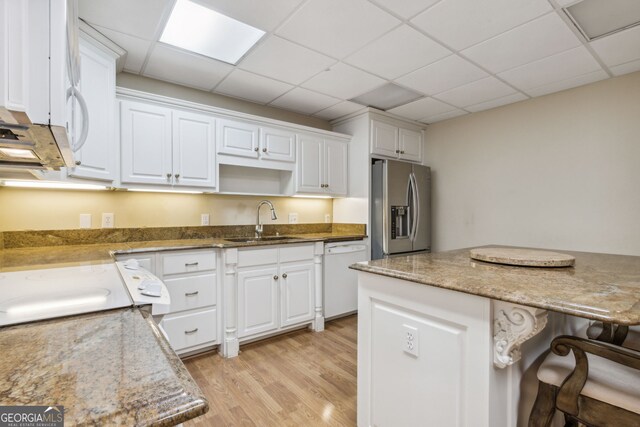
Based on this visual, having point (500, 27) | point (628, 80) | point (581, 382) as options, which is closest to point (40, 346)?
point (581, 382)

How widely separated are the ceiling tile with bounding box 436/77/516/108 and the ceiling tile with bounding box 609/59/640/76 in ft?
2.38

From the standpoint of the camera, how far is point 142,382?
49cm

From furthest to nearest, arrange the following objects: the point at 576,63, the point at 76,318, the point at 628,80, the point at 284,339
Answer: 1. the point at 284,339
2. the point at 628,80
3. the point at 576,63
4. the point at 76,318

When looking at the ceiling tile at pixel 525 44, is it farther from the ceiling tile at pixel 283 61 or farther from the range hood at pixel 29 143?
the range hood at pixel 29 143

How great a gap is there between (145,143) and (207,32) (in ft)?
3.29

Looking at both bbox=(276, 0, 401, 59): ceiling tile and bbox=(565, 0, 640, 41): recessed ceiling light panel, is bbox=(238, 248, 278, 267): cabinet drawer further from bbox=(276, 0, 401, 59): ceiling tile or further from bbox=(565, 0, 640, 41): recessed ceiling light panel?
bbox=(565, 0, 640, 41): recessed ceiling light panel

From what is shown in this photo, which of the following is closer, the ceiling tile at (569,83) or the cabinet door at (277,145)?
the ceiling tile at (569,83)

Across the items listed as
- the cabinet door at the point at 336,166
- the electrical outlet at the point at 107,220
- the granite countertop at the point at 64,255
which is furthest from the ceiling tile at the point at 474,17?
the electrical outlet at the point at 107,220

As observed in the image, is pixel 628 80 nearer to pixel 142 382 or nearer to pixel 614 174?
pixel 614 174

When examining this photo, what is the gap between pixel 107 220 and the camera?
8.28 ft

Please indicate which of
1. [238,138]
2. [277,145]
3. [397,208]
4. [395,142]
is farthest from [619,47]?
[238,138]

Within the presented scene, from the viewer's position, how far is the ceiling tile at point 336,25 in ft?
5.92

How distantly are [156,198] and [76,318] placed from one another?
7.25 ft

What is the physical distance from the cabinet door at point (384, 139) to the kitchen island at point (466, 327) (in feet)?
7.49
